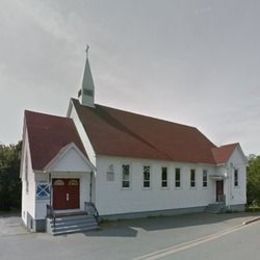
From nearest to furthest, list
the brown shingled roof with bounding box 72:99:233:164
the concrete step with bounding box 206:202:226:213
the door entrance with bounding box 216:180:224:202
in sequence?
the brown shingled roof with bounding box 72:99:233:164, the concrete step with bounding box 206:202:226:213, the door entrance with bounding box 216:180:224:202

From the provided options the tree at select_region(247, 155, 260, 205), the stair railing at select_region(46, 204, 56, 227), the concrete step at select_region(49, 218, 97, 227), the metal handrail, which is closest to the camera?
the concrete step at select_region(49, 218, 97, 227)

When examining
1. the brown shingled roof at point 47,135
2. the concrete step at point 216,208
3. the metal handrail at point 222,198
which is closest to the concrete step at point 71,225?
the brown shingled roof at point 47,135

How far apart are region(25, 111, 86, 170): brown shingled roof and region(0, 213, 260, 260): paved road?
4.39 metres

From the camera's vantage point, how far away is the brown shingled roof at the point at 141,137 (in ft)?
81.0

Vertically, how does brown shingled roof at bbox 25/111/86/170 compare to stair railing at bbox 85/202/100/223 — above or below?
above

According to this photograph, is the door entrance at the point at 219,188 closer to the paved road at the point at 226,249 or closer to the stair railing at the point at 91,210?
the stair railing at the point at 91,210

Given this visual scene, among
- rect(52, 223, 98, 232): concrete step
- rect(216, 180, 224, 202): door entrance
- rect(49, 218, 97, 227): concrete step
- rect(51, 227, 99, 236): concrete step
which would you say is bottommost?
rect(51, 227, 99, 236): concrete step

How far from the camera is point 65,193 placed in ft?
71.7

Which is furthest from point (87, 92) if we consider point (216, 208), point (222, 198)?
point (222, 198)

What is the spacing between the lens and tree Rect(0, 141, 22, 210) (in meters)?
34.2

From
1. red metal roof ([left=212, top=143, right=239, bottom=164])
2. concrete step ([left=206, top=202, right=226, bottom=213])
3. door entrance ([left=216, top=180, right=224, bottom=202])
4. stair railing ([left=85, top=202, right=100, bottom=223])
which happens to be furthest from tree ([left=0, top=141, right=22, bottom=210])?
red metal roof ([left=212, top=143, right=239, bottom=164])

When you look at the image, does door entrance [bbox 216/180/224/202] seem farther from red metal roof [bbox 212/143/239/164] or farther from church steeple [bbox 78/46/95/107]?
church steeple [bbox 78/46/95/107]

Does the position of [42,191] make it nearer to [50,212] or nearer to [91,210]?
[50,212]

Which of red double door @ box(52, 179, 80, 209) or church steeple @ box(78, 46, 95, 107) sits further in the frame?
church steeple @ box(78, 46, 95, 107)
